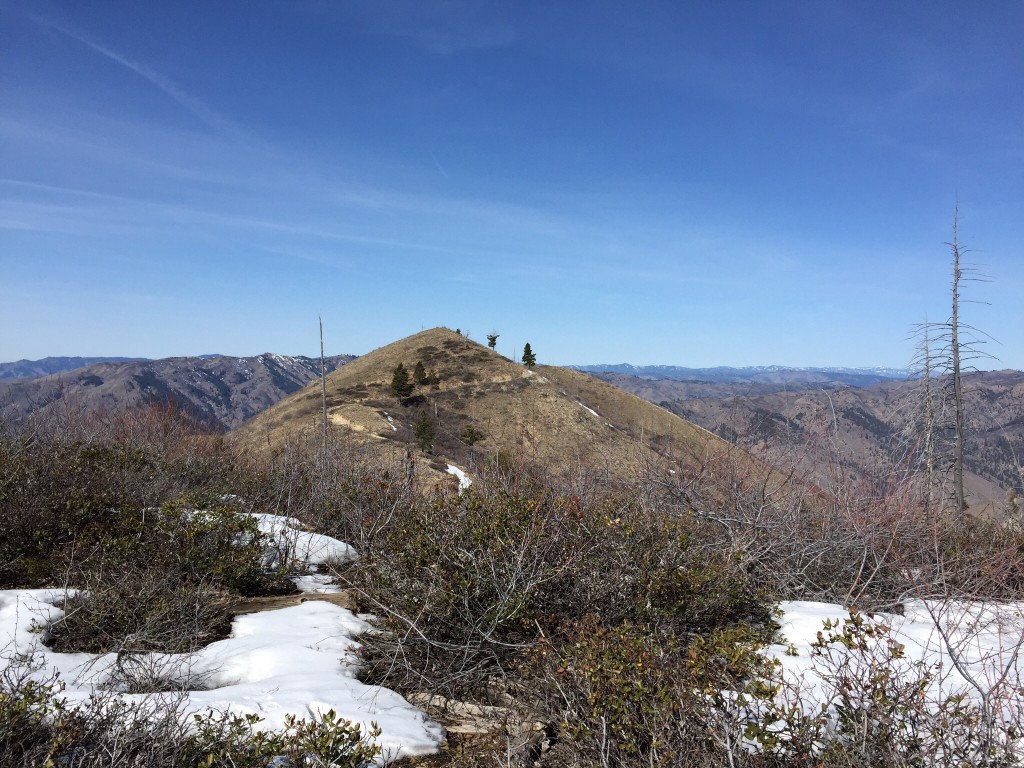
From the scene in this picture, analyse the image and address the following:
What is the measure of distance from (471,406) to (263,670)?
54.8m

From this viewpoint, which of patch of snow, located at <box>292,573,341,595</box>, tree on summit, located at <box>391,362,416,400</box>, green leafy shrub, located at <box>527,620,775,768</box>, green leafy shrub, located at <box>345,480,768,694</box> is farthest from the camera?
tree on summit, located at <box>391,362,416,400</box>

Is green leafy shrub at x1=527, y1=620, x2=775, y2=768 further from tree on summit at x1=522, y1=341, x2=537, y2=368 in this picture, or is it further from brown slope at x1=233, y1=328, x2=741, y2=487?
tree on summit at x1=522, y1=341, x2=537, y2=368

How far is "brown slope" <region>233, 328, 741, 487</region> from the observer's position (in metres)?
49.2

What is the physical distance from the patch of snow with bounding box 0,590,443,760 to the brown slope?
124 ft

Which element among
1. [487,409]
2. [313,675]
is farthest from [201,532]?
[487,409]

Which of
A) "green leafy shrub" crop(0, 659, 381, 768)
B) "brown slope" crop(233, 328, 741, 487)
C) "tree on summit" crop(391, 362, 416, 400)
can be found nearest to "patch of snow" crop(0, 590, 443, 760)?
"green leafy shrub" crop(0, 659, 381, 768)

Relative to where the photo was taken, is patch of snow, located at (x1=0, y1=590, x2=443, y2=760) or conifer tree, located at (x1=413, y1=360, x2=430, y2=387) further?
conifer tree, located at (x1=413, y1=360, x2=430, y2=387)

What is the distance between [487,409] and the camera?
58.6 metres

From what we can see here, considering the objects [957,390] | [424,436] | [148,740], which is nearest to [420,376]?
[424,436]

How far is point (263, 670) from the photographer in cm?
433

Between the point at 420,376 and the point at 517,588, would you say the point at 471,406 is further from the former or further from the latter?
Result: the point at 517,588

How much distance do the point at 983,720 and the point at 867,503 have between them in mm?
4275

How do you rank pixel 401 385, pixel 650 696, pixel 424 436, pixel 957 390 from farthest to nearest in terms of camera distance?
pixel 401 385 < pixel 424 436 < pixel 957 390 < pixel 650 696

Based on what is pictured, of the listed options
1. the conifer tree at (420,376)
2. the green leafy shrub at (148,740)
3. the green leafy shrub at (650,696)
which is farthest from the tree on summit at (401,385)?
the green leafy shrub at (148,740)
